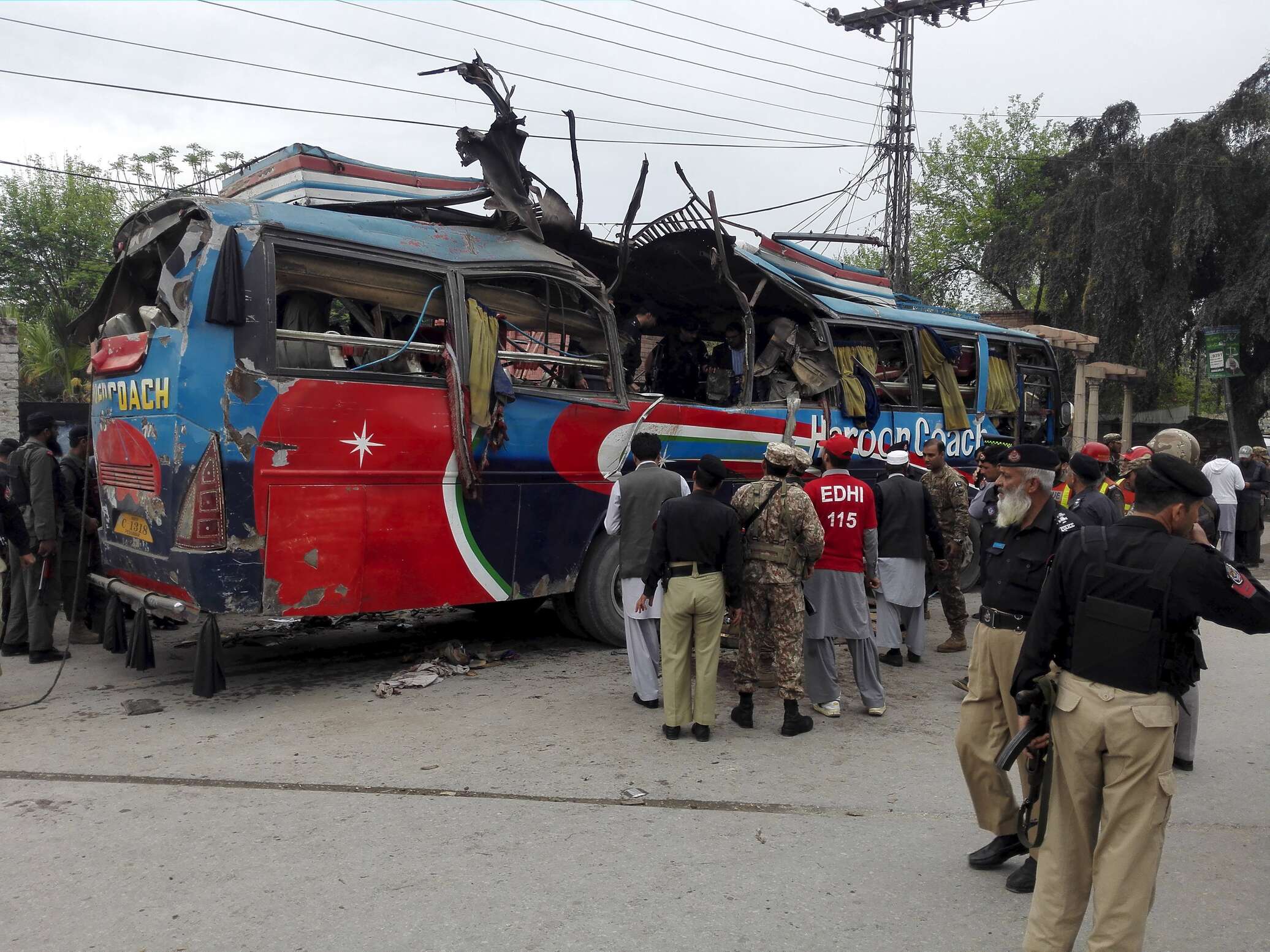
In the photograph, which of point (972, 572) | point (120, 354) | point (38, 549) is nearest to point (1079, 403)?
point (972, 572)

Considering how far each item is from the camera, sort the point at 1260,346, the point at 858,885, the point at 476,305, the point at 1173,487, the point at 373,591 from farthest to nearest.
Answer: the point at 1260,346
the point at 476,305
the point at 373,591
the point at 858,885
the point at 1173,487

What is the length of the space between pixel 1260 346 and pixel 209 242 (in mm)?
22723

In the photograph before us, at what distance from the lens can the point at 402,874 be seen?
372 cm

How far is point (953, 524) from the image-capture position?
26.5 feet

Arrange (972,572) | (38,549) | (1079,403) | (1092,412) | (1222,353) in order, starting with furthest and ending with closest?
1. (1092,412)
2. (1079,403)
3. (1222,353)
4. (972,572)
5. (38,549)

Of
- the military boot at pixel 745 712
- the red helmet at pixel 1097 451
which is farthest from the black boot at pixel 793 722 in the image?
the red helmet at pixel 1097 451

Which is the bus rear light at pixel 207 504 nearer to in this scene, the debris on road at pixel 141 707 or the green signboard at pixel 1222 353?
the debris on road at pixel 141 707

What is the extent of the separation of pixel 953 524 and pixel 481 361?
13.2 ft

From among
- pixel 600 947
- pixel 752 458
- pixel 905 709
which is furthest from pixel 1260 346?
pixel 600 947

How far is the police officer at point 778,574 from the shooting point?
5648 mm

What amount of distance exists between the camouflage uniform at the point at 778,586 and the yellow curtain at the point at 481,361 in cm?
186

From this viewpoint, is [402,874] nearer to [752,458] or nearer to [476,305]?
[476,305]

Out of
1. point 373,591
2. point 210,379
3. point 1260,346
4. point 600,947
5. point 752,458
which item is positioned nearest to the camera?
point 600,947

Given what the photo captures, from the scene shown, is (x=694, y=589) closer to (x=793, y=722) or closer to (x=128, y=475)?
(x=793, y=722)
